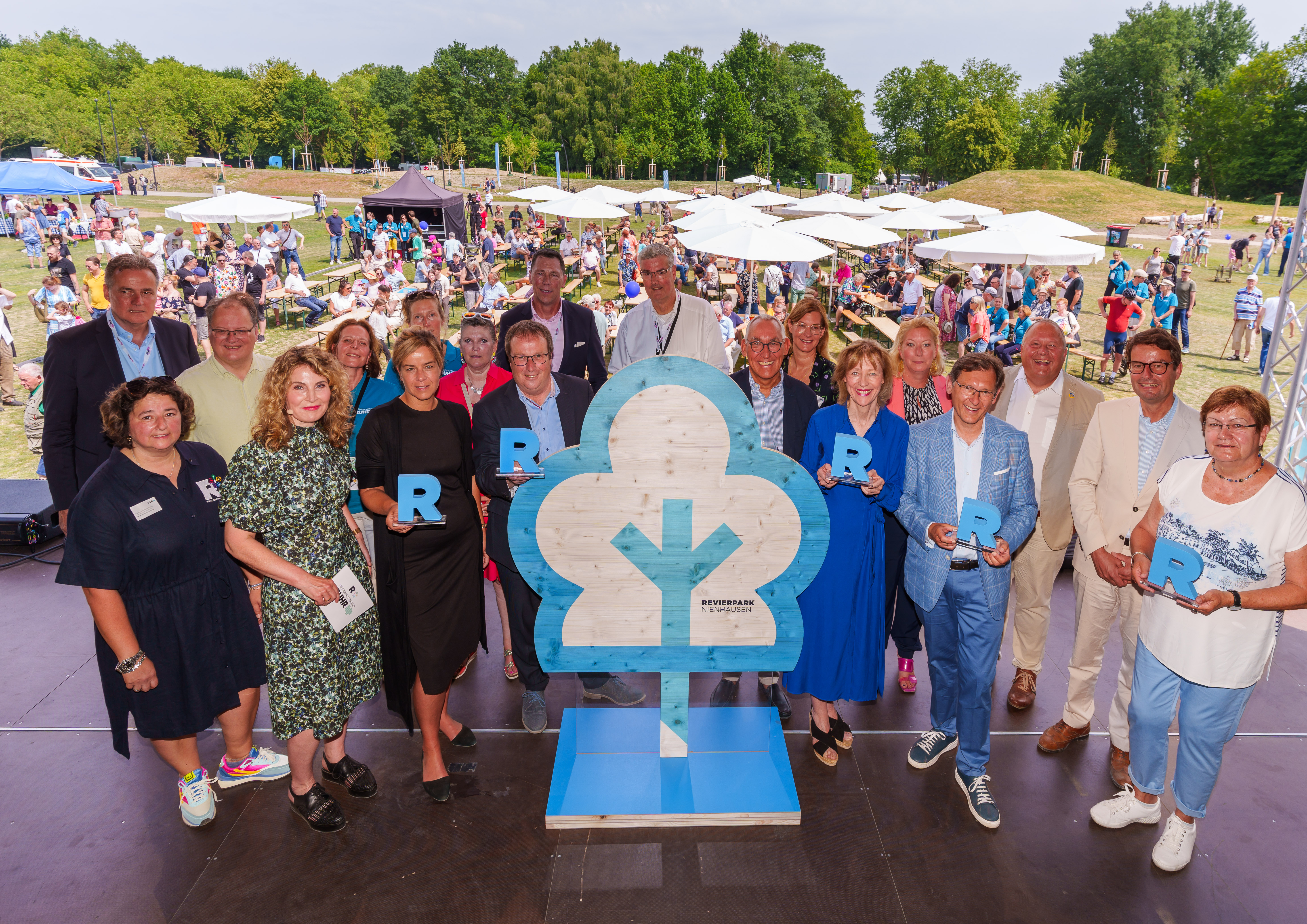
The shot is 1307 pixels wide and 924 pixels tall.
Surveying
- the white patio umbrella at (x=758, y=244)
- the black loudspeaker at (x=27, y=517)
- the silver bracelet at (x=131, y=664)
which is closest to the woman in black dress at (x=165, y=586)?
the silver bracelet at (x=131, y=664)

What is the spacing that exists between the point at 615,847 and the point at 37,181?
24.0 m

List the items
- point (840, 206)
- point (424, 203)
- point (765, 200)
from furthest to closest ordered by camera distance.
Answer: point (424, 203)
point (840, 206)
point (765, 200)

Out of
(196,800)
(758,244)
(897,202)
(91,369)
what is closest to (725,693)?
(196,800)

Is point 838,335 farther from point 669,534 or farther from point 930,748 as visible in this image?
point 669,534

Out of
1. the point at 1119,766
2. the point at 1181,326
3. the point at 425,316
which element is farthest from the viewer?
the point at 1181,326

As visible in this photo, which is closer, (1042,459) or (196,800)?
(196,800)

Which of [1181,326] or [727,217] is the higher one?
[727,217]

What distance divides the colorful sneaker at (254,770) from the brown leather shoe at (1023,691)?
12.4 feet

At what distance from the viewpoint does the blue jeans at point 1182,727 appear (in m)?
3.00

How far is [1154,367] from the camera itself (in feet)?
11.4

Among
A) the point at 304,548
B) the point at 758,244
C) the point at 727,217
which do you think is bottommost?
the point at 304,548

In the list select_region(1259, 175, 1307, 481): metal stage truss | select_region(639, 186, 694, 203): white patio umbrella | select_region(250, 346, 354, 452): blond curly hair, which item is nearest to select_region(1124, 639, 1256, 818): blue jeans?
select_region(1259, 175, 1307, 481): metal stage truss

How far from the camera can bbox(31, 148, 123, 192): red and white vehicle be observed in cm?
3438

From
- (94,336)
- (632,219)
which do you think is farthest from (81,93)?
(94,336)
